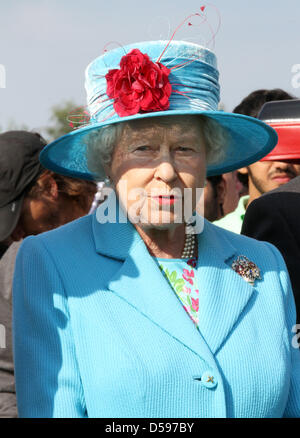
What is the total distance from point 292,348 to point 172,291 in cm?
56

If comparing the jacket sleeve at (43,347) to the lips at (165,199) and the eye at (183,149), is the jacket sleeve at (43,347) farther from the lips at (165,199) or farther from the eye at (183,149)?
the eye at (183,149)

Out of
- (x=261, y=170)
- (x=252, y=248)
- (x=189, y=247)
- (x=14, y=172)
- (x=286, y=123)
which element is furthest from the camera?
(x=261, y=170)

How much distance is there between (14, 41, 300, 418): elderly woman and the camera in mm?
2572

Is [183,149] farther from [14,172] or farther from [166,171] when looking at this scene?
[14,172]

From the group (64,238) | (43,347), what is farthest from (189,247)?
(43,347)

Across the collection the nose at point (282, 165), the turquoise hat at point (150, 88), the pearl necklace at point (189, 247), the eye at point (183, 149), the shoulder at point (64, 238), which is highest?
the turquoise hat at point (150, 88)

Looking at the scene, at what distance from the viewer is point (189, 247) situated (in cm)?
312

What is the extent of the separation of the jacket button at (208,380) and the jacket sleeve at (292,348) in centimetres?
42

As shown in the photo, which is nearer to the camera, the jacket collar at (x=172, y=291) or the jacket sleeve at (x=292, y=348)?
the jacket collar at (x=172, y=291)

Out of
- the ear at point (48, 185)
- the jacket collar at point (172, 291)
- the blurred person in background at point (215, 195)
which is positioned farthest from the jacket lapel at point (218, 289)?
the blurred person in background at point (215, 195)

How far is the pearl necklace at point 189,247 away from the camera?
122 inches
